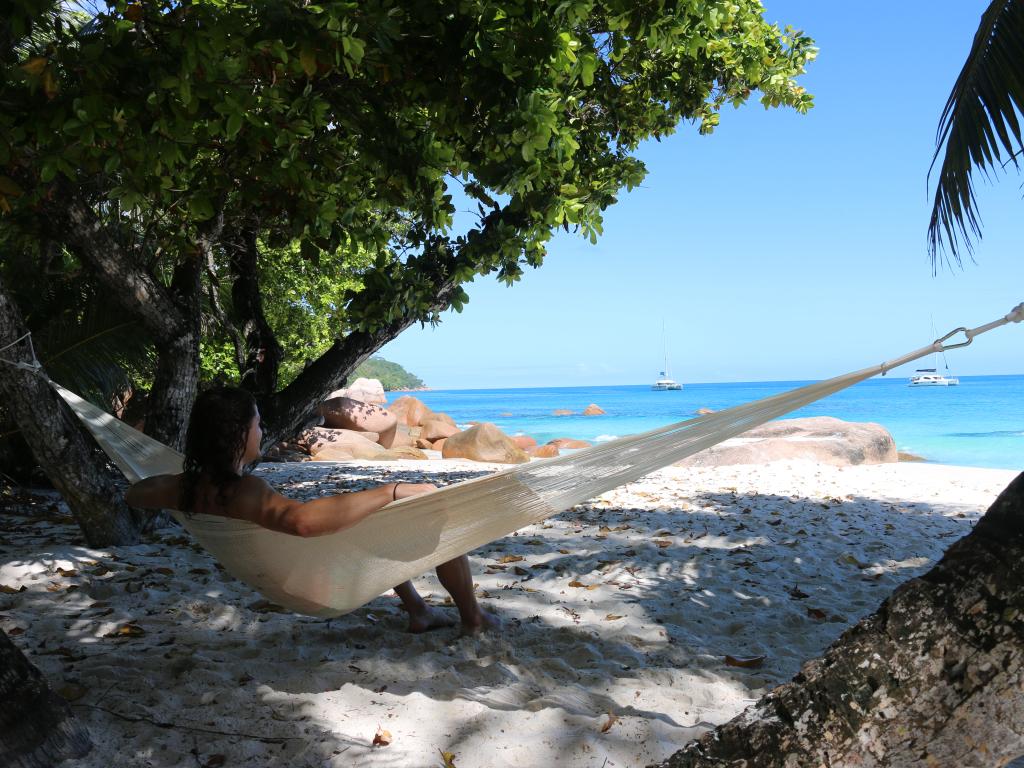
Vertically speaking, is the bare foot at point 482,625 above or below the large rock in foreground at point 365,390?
below

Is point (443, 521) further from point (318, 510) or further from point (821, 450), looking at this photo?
point (821, 450)

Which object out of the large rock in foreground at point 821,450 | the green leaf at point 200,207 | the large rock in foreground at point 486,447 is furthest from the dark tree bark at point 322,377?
the large rock in foreground at point 486,447

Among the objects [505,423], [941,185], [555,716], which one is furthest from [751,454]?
[505,423]

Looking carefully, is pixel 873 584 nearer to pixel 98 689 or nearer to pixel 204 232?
pixel 98 689

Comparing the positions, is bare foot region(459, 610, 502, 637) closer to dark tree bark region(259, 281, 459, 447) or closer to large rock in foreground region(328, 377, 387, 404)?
dark tree bark region(259, 281, 459, 447)

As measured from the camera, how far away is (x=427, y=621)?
2.49 m

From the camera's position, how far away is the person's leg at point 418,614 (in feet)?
8.10

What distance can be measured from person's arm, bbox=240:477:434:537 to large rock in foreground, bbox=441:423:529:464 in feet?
28.1

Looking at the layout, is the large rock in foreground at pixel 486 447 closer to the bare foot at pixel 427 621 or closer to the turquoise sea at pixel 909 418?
the turquoise sea at pixel 909 418

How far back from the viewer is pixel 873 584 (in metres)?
3.19

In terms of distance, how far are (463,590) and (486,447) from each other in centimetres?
840

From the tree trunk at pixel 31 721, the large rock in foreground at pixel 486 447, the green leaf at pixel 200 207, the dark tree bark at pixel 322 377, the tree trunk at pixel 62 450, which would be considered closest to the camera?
the tree trunk at pixel 31 721

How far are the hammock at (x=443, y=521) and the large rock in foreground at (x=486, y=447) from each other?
27.7 ft

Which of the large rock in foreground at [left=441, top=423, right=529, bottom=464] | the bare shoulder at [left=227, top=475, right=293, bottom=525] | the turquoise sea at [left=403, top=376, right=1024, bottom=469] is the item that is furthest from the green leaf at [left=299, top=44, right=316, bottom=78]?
the turquoise sea at [left=403, top=376, right=1024, bottom=469]
